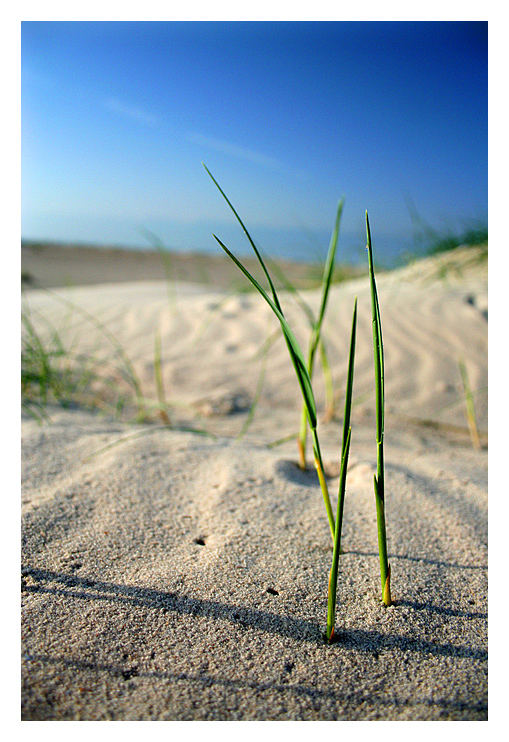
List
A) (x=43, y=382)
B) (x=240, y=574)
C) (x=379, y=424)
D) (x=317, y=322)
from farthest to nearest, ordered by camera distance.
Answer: (x=43, y=382), (x=317, y=322), (x=240, y=574), (x=379, y=424)

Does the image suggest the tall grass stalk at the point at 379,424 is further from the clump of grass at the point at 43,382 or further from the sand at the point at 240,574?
the clump of grass at the point at 43,382

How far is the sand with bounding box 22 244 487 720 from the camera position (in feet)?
2.81

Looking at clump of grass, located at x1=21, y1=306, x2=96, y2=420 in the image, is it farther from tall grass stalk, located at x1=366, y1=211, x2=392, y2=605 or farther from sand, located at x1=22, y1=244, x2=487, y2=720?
tall grass stalk, located at x1=366, y1=211, x2=392, y2=605

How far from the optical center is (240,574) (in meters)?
1.11

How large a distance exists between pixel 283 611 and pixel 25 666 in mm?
410

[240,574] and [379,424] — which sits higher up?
[379,424]

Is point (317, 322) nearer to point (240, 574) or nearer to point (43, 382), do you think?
point (240, 574)

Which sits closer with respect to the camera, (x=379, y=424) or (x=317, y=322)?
(x=379, y=424)

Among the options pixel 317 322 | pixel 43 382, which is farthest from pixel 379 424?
pixel 43 382

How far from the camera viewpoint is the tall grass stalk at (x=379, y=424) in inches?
32.9

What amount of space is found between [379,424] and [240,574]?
42cm

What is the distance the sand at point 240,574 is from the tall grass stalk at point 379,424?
84 millimetres
